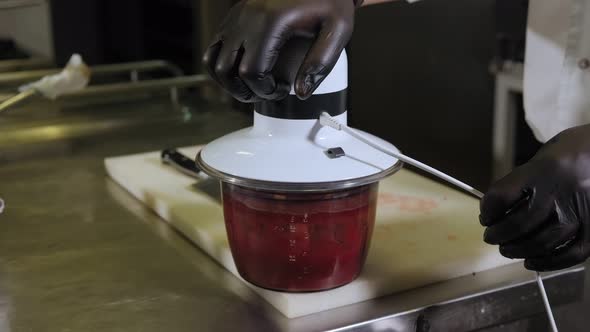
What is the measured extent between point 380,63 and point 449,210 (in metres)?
1.01

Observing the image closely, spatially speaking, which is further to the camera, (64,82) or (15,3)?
(15,3)

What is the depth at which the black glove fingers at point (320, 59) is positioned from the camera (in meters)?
0.61

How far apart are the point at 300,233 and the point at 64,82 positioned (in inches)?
27.9

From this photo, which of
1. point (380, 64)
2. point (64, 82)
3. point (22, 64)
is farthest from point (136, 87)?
point (380, 64)

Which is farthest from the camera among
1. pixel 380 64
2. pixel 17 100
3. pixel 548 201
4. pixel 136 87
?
pixel 380 64

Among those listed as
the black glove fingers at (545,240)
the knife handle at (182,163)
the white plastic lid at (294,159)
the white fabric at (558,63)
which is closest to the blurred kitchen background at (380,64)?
the knife handle at (182,163)

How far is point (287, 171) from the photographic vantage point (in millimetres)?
636

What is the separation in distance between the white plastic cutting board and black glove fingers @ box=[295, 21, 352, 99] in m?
0.19

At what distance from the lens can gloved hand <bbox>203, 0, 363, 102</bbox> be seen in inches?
24.3

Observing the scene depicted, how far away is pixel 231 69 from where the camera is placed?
64 cm

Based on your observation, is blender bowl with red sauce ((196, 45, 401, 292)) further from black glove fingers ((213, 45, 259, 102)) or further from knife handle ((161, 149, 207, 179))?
knife handle ((161, 149, 207, 179))

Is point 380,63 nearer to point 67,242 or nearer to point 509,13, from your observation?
point 509,13

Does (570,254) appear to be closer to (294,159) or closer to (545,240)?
(545,240)

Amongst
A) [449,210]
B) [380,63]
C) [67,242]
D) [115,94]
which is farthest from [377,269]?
[380,63]
